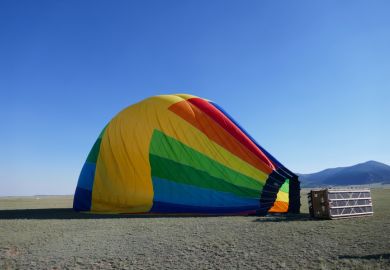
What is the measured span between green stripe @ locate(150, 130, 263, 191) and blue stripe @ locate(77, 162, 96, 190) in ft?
12.8

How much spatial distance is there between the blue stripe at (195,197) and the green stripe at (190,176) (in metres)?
0.18

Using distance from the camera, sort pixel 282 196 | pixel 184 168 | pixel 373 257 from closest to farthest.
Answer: pixel 373 257
pixel 282 196
pixel 184 168

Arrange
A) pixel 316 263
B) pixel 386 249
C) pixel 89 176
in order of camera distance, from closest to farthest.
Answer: pixel 316 263
pixel 386 249
pixel 89 176

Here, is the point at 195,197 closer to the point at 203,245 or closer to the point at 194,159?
the point at 194,159

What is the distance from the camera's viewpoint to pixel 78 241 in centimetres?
923

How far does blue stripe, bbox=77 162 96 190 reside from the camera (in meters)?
18.6

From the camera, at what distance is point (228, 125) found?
1708cm

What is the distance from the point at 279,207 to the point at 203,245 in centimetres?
777

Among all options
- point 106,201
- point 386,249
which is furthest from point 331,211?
point 106,201

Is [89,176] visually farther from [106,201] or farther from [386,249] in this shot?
[386,249]

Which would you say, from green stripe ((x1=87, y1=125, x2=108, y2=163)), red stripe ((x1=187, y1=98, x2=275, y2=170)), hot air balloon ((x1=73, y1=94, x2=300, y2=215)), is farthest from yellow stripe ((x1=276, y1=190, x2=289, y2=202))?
green stripe ((x1=87, y1=125, x2=108, y2=163))

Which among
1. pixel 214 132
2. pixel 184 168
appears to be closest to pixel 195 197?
pixel 184 168

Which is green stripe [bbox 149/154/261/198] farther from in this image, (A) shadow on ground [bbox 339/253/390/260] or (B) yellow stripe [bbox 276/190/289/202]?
(A) shadow on ground [bbox 339/253/390/260]

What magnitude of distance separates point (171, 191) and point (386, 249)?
9732 mm
